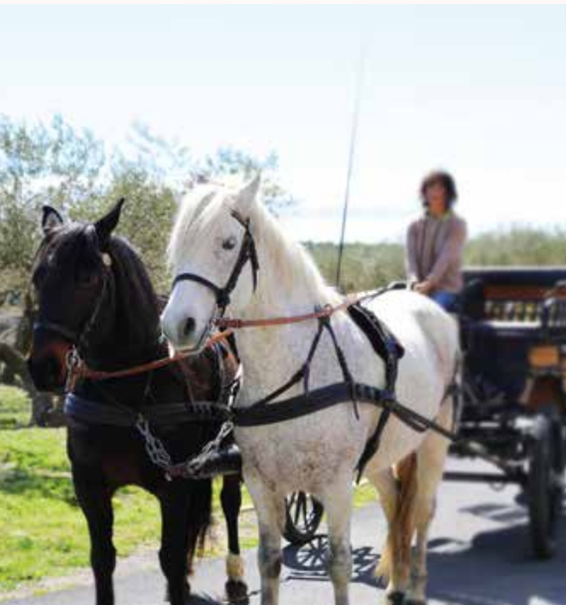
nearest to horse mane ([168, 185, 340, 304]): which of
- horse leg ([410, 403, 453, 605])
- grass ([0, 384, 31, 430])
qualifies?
horse leg ([410, 403, 453, 605])

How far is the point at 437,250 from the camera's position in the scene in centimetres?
555

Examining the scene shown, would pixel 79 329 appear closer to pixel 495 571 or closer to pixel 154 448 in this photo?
pixel 154 448

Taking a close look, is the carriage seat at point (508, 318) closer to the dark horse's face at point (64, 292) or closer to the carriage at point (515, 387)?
the carriage at point (515, 387)

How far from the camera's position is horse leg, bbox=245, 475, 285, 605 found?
13.7 ft

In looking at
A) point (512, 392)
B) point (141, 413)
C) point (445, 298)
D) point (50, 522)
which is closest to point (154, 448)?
point (141, 413)

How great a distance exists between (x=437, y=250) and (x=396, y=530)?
5.38ft

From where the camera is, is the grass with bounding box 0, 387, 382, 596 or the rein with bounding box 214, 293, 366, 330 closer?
the rein with bounding box 214, 293, 366, 330

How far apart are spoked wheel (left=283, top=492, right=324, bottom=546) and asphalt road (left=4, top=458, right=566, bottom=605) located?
0.78 ft

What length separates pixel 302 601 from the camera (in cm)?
559

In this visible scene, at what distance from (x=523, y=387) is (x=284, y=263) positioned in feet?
9.23

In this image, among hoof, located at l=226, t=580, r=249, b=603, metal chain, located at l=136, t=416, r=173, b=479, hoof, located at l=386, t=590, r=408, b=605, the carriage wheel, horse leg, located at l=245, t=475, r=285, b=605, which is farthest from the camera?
the carriage wheel

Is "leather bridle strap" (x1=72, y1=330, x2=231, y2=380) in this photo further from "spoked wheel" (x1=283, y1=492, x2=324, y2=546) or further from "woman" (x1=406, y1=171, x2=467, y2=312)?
"spoked wheel" (x1=283, y1=492, x2=324, y2=546)

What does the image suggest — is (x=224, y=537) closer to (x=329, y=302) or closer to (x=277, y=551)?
(x=277, y=551)

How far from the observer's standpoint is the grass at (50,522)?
20.8 ft
